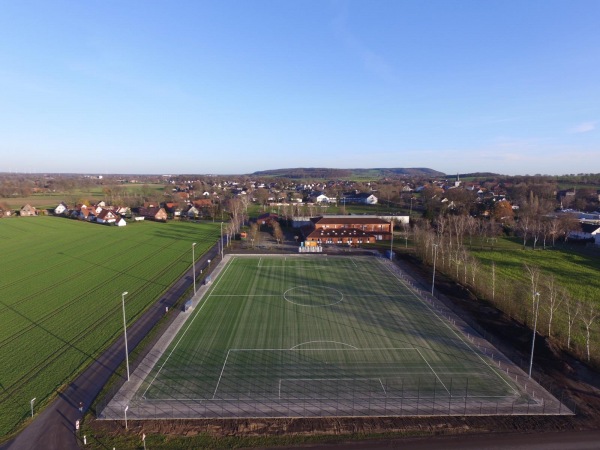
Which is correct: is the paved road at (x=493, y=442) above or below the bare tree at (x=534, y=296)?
below

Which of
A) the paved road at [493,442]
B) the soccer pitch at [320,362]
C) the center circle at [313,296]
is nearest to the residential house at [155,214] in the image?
the soccer pitch at [320,362]

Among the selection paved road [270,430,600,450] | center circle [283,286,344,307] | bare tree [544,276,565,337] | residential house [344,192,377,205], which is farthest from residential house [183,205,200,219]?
paved road [270,430,600,450]

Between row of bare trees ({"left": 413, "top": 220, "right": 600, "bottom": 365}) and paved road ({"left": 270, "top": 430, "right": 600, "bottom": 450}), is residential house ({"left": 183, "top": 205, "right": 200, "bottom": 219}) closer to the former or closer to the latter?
row of bare trees ({"left": 413, "top": 220, "right": 600, "bottom": 365})

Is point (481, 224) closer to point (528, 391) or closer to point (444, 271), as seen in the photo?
point (444, 271)

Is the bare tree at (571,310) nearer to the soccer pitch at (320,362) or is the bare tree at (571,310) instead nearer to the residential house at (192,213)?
the soccer pitch at (320,362)

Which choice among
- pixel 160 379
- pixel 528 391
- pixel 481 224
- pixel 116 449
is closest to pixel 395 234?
pixel 481 224

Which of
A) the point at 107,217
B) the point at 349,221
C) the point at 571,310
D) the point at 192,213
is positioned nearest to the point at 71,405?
the point at 571,310
